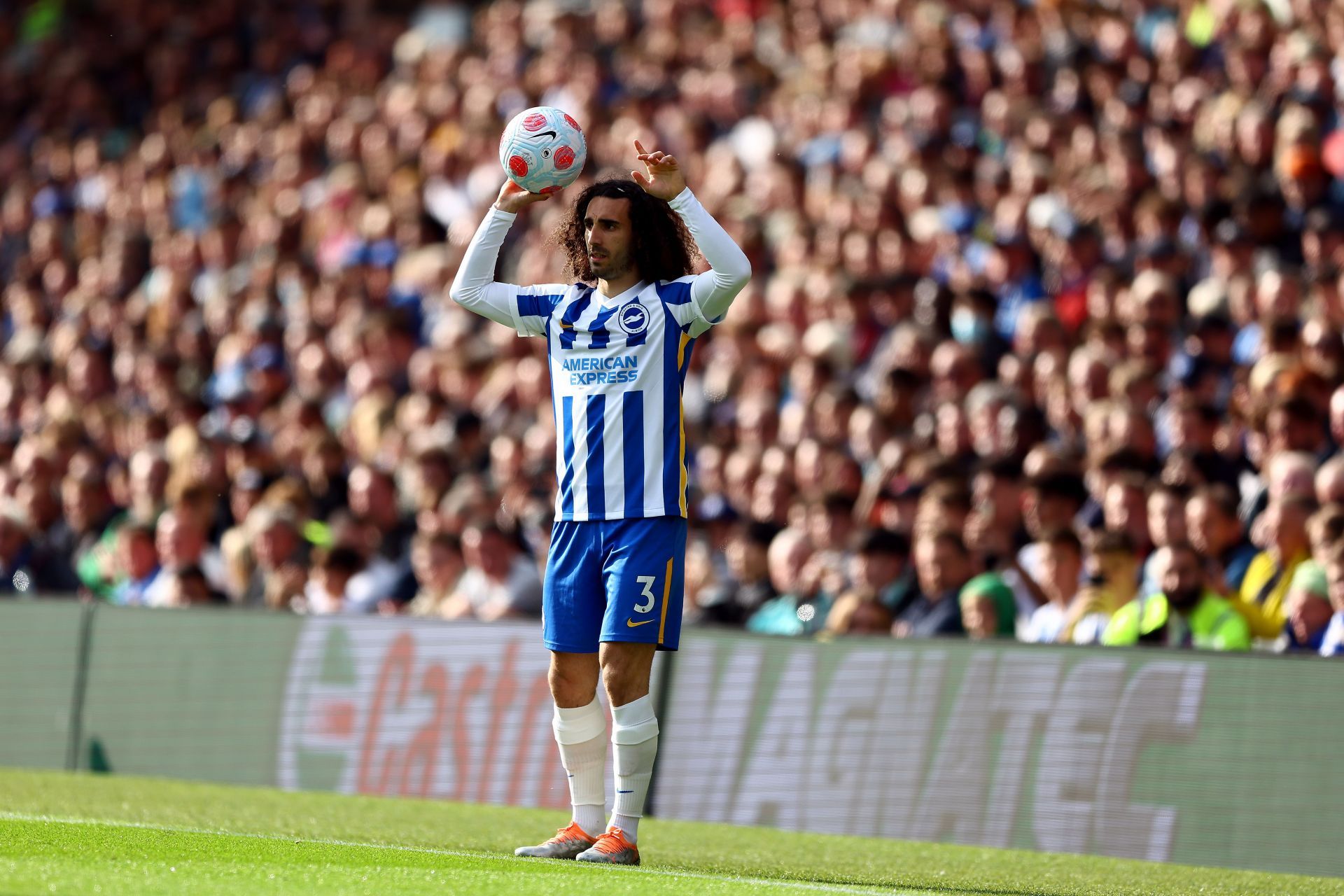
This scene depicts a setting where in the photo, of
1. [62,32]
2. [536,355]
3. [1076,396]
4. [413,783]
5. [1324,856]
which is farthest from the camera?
[62,32]

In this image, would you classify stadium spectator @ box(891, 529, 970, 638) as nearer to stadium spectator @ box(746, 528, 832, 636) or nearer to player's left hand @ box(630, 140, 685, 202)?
stadium spectator @ box(746, 528, 832, 636)

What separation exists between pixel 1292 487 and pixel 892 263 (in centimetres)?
483

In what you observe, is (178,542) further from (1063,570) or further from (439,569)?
(1063,570)

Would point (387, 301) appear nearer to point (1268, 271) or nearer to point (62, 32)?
point (1268, 271)

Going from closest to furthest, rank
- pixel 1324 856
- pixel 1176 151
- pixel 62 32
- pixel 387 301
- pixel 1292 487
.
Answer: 1. pixel 1324 856
2. pixel 1292 487
3. pixel 1176 151
4. pixel 387 301
5. pixel 62 32

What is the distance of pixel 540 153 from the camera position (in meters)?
7.70

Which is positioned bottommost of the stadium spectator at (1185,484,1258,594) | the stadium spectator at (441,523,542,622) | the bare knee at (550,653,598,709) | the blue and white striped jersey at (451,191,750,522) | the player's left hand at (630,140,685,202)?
the stadium spectator at (441,523,542,622)

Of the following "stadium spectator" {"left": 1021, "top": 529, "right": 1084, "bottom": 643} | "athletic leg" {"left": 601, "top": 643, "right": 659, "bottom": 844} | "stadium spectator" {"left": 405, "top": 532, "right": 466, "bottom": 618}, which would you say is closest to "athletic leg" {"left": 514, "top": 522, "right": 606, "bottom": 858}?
"athletic leg" {"left": 601, "top": 643, "right": 659, "bottom": 844}

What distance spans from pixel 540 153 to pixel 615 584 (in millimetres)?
1664

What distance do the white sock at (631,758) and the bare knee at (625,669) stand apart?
43mm

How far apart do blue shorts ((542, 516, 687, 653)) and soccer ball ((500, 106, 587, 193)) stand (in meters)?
1.30

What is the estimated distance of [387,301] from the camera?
1739 cm

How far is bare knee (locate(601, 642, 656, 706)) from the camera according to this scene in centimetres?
736

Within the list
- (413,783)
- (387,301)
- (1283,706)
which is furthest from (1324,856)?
(387,301)
